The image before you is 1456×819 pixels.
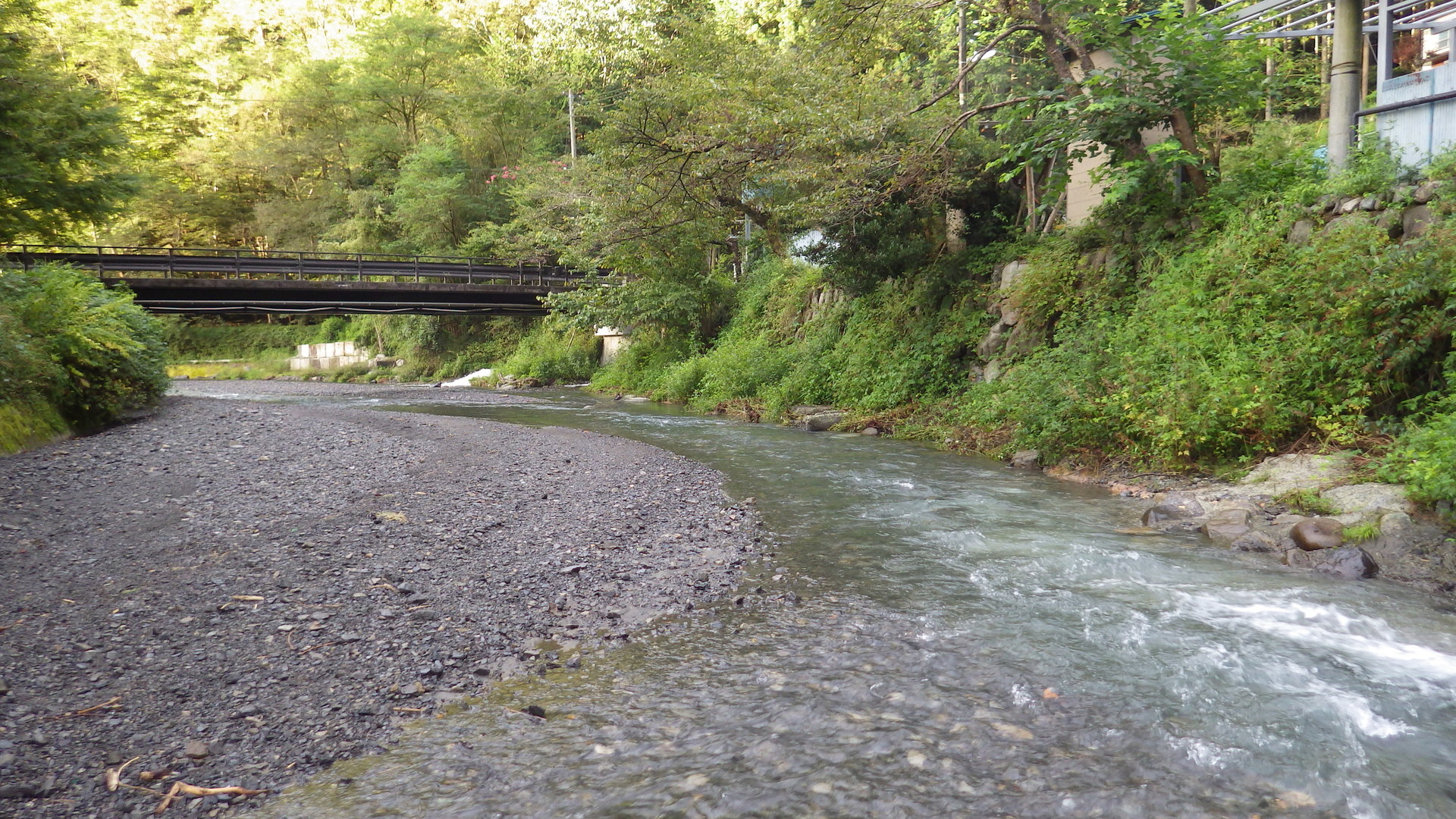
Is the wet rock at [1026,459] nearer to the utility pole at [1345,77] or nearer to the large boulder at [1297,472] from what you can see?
the large boulder at [1297,472]

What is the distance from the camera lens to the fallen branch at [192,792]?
3.04m

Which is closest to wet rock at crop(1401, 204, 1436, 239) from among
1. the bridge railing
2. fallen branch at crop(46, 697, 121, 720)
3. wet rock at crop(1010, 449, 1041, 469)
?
wet rock at crop(1010, 449, 1041, 469)

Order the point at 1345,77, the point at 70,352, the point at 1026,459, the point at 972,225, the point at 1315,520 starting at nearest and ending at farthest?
1. the point at 1315,520
2. the point at 1345,77
3. the point at 1026,459
4. the point at 70,352
5. the point at 972,225

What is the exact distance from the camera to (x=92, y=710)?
11.5ft

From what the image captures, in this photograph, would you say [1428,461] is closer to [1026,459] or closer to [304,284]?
[1026,459]

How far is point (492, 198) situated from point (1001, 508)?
107ft

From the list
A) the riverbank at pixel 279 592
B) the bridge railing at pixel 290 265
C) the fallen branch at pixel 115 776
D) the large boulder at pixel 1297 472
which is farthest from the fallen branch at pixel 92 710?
the bridge railing at pixel 290 265

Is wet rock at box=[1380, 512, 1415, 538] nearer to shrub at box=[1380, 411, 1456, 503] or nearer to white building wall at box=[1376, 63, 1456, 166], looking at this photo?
shrub at box=[1380, 411, 1456, 503]

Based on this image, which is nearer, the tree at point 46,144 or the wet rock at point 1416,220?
the wet rock at point 1416,220

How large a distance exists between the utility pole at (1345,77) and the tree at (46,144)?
56.6 ft

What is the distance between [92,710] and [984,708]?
4031 mm

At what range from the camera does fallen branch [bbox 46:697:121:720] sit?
11.3 feet

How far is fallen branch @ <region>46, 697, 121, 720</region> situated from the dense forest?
8.25 m

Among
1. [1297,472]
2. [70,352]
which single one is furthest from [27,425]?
[1297,472]
